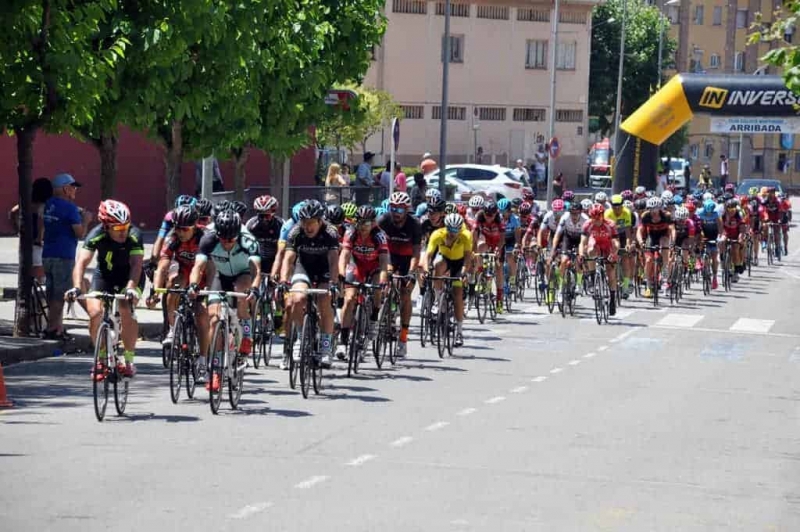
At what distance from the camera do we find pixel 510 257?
27328mm

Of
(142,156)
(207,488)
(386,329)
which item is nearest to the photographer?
(207,488)

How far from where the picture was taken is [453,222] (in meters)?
20.2

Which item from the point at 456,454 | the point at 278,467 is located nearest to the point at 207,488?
the point at 278,467

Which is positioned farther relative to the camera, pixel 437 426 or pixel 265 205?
pixel 265 205

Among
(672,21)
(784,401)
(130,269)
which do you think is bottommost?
(784,401)

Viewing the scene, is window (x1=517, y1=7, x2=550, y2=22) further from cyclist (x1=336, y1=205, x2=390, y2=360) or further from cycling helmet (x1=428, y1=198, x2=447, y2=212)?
cyclist (x1=336, y1=205, x2=390, y2=360)

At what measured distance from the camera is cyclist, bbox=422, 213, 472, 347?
798 inches

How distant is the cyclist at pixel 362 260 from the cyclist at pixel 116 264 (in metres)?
3.33

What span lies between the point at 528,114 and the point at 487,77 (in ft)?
10.9

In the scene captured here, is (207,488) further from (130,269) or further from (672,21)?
(672,21)

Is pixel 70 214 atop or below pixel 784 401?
atop

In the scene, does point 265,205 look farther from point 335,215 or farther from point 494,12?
point 494,12

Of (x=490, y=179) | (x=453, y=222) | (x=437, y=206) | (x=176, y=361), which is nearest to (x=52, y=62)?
(x=176, y=361)

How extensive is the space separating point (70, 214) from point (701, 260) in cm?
1765
